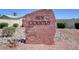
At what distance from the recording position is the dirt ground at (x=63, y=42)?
413cm

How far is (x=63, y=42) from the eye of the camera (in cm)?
414

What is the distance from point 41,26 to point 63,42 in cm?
32

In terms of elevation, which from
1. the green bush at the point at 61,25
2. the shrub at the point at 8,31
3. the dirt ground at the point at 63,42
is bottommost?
the dirt ground at the point at 63,42

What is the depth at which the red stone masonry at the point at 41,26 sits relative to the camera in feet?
13.6

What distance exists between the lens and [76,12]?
13.5ft

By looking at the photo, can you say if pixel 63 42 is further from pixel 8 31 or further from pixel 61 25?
pixel 8 31

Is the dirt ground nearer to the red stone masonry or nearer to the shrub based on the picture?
the red stone masonry

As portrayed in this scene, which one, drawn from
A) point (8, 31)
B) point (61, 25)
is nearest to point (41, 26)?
point (61, 25)

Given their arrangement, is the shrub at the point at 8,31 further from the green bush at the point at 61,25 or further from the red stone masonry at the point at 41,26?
the green bush at the point at 61,25

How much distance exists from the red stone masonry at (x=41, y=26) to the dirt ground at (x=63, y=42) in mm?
51

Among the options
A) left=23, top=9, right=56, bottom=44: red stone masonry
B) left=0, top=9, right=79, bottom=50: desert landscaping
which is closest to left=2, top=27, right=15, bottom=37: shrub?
left=0, top=9, right=79, bottom=50: desert landscaping

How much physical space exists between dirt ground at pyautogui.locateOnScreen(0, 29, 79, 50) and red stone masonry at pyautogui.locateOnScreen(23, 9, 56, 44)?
5cm

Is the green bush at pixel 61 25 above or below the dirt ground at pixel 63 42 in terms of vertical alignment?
above

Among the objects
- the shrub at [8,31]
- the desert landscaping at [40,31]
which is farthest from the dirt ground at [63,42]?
the shrub at [8,31]
